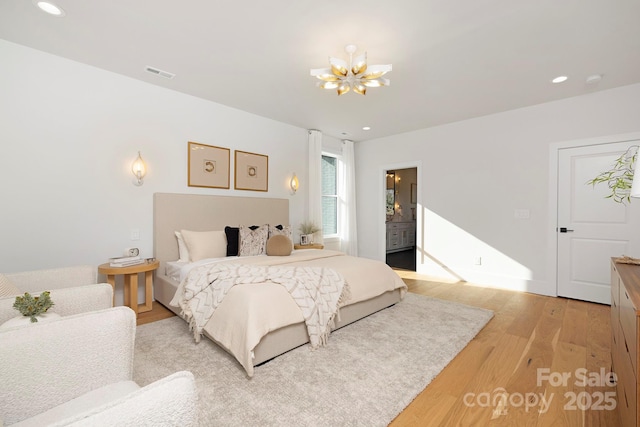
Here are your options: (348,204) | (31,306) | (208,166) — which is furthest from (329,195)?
(31,306)

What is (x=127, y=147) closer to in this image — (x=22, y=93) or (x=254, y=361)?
(x=22, y=93)

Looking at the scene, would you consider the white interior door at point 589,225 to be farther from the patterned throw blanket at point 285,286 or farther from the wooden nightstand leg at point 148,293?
the wooden nightstand leg at point 148,293

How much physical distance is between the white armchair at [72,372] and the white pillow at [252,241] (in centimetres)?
238

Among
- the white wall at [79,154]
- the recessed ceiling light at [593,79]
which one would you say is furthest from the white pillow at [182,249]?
the recessed ceiling light at [593,79]

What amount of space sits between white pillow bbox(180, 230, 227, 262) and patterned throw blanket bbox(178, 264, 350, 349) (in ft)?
2.78

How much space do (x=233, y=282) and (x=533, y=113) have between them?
4669mm

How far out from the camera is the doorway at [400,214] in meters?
7.59

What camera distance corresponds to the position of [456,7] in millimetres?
2088

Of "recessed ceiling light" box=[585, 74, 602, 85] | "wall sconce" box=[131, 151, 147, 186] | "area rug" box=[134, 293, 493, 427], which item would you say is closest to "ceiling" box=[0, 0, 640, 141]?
"recessed ceiling light" box=[585, 74, 602, 85]

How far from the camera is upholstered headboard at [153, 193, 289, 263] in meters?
3.49

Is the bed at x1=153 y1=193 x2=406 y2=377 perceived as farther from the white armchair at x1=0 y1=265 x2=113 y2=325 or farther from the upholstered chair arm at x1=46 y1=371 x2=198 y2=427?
the upholstered chair arm at x1=46 y1=371 x2=198 y2=427

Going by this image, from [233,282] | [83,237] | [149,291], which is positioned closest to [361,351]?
[233,282]

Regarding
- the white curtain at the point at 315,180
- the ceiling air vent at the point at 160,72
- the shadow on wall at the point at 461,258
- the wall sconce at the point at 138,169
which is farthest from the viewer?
the white curtain at the point at 315,180

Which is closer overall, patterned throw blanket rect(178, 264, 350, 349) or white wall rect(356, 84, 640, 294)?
patterned throw blanket rect(178, 264, 350, 349)
